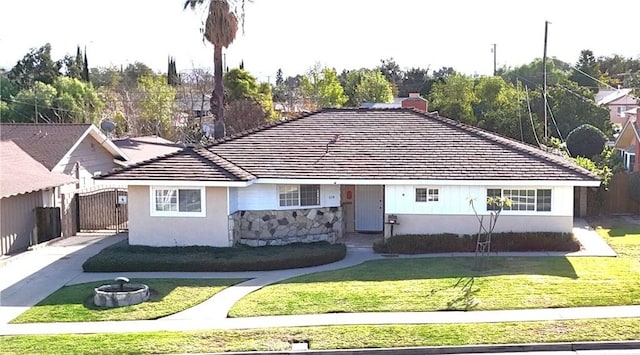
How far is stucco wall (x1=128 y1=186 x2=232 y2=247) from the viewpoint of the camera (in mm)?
21391

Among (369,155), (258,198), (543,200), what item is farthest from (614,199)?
(258,198)

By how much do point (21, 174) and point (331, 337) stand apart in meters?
15.1

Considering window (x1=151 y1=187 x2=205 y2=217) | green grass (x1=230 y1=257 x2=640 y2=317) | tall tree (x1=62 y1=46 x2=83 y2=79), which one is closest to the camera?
green grass (x1=230 y1=257 x2=640 y2=317)

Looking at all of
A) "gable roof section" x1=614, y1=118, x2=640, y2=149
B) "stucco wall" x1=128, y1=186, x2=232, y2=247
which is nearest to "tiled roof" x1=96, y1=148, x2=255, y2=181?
"stucco wall" x1=128, y1=186, x2=232, y2=247

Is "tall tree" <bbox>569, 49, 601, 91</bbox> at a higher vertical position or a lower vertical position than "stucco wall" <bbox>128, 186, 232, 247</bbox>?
higher

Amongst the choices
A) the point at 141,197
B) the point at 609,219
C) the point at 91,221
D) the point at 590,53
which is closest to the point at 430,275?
the point at 141,197

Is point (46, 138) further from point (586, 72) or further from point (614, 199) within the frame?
point (586, 72)

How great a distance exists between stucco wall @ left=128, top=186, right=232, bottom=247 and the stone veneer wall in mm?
503

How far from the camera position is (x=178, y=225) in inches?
851

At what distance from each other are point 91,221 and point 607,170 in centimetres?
2044

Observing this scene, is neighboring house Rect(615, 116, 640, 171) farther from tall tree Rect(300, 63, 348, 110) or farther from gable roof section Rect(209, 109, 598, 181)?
tall tree Rect(300, 63, 348, 110)

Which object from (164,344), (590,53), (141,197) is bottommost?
(164,344)

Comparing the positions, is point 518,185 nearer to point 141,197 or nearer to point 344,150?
point 344,150

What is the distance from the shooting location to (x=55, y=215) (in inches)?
974
